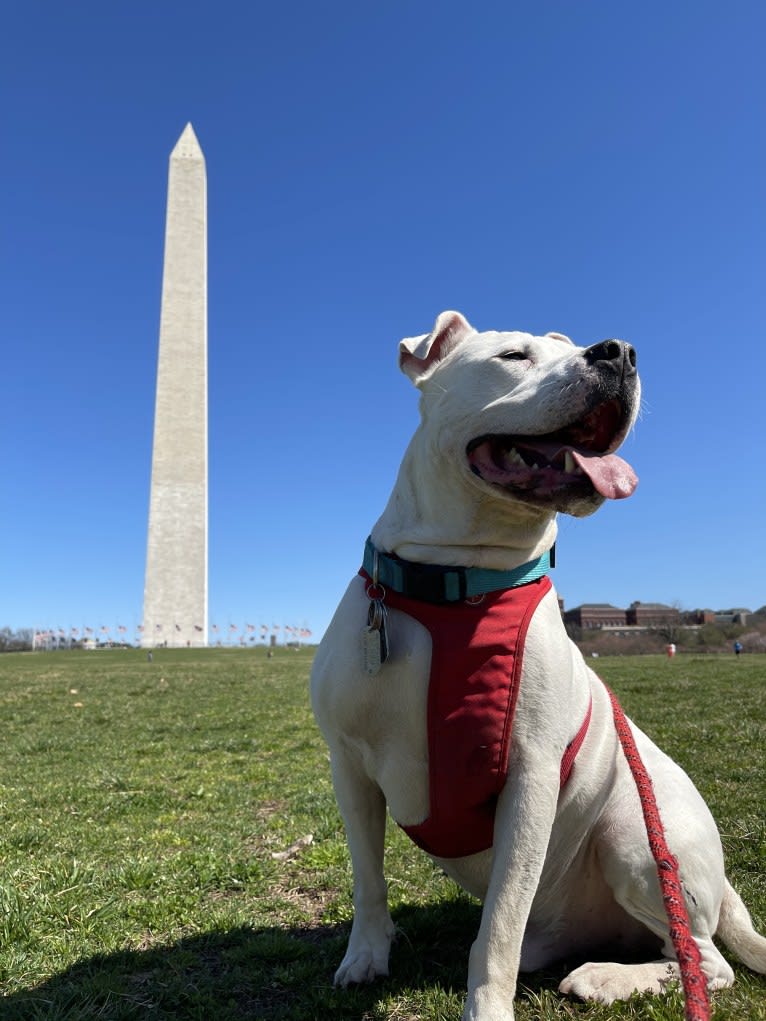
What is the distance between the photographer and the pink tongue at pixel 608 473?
2234mm

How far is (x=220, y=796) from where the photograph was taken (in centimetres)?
670

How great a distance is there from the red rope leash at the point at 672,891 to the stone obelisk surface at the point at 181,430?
42.0 m

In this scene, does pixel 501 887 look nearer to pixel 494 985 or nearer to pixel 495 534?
pixel 494 985

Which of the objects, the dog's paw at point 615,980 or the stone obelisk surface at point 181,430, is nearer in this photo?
the dog's paw at point 615,980

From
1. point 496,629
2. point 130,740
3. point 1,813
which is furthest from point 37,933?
point 130,740

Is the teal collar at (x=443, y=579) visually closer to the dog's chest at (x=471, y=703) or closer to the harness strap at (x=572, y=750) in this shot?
the dog's chest at (x=471, y=703)

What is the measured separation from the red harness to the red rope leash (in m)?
0.29

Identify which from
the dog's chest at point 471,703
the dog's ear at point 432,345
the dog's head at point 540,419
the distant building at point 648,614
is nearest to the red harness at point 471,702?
the dog's chest at point 471,703

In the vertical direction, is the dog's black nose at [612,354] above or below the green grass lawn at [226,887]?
above

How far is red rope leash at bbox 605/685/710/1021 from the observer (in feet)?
6.28

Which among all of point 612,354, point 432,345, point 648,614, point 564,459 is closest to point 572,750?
point 564,459

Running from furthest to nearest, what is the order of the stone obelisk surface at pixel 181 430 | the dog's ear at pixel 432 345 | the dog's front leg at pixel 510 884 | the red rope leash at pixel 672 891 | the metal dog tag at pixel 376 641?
the stone obelisk surface at pixel 181 430 → the dog's ear at pixel 432 345 → the metal dog tag at pixel 376 641 → the dog's front leg at pixel 510 884 → the red rope leash at pixel 672 891

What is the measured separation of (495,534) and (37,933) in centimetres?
274

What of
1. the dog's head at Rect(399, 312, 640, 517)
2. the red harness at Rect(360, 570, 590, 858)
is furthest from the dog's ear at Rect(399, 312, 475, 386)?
the red harness at Rect(360, 570, 590, 858)
